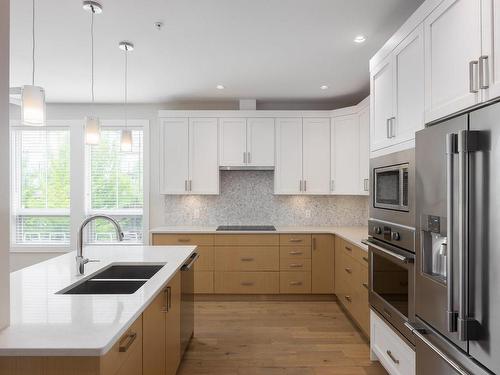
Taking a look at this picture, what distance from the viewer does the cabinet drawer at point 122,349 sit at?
1.15m

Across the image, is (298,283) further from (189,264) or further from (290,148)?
(189,264)

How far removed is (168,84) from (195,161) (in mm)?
1041

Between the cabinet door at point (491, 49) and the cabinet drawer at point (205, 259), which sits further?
the cabinet drawer at point (205, 259)

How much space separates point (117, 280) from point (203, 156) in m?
2.54

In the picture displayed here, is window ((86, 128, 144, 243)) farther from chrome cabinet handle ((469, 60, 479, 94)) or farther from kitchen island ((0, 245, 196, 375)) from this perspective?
chrome cabinet handle ((469, 60, 479, 94))

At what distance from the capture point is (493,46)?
124 cm

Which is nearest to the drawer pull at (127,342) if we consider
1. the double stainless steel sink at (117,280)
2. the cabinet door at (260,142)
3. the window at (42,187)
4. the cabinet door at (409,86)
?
the double stainless steel sink at (117,280)

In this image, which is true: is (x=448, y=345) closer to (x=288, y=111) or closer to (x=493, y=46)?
(x=493, y=46)

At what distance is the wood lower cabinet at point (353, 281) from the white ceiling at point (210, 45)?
6.17 ft

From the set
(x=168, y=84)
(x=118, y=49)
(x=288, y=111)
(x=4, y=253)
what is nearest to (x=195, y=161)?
(x=168, y=84)

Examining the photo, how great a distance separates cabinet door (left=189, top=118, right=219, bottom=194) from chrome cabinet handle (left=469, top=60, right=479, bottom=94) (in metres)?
3.33

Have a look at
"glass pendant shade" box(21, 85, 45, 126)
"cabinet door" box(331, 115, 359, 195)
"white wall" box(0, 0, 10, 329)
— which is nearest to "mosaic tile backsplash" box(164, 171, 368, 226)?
"cabinet door" box(331, 115, 359, 195)

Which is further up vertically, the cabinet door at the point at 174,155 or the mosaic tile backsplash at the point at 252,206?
the cabinet door at the point at 174,155

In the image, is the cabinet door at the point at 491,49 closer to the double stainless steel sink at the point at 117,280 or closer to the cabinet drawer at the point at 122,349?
the cabinet drawer at the point at 122,349
